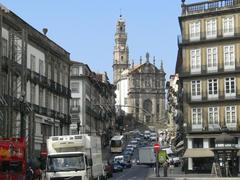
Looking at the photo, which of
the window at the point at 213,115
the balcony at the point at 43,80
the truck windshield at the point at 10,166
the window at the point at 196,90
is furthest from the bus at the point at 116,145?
the truck windshield at the point at 10,166

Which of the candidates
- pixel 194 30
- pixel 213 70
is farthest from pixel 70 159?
pixel 194 30

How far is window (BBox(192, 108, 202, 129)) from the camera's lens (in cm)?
7525

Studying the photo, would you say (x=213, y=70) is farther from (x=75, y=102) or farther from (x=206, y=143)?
(x=75, y=102)

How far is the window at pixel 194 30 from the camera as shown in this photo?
75.9m

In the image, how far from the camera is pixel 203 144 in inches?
2933

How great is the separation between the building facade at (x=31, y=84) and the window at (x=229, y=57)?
1944 centimetres

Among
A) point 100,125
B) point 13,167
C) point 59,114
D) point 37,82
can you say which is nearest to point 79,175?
point 13,167

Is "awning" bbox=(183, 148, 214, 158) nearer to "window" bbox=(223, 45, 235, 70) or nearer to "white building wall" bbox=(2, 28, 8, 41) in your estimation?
"window" bbox=(223, 45, 235, 70)

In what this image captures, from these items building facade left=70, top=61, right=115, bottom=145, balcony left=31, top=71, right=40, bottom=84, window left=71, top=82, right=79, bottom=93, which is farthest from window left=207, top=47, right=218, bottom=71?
window left=71, top=82, right=79, bottom=93

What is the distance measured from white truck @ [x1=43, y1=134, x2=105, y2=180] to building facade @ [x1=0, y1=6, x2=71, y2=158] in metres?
12.4

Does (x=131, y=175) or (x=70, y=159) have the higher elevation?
(x=70, y=159)

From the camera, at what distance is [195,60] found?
75.7 metres

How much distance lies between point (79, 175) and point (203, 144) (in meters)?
43.1

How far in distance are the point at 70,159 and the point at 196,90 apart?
1724 inches
